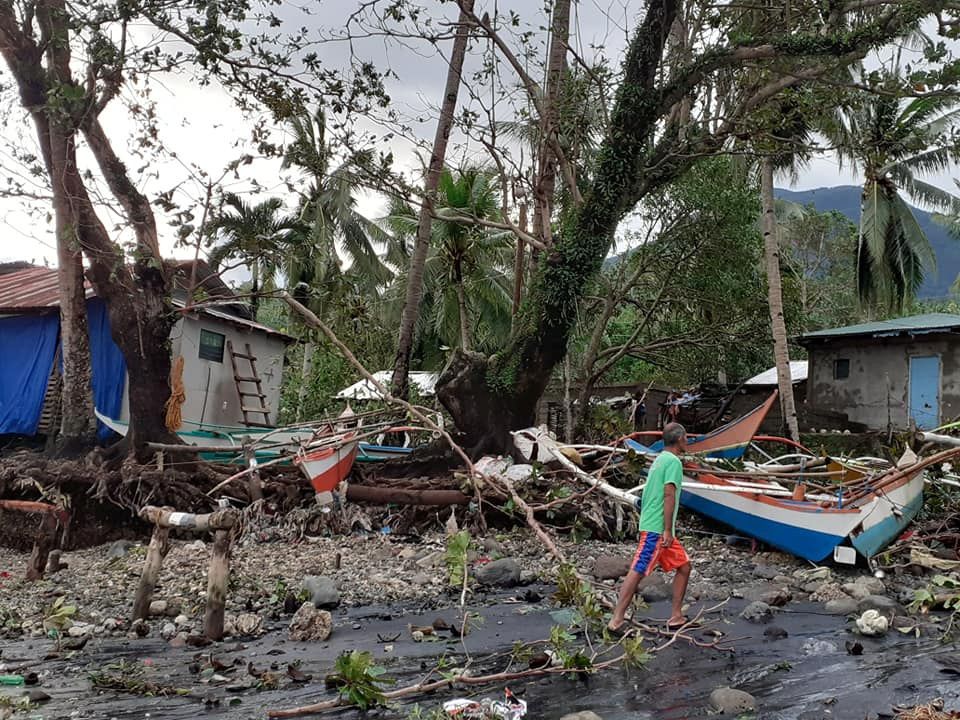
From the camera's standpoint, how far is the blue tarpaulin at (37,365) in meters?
14.9

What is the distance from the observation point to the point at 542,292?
13.0 m

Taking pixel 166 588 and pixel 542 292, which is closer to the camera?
pixel 166 588

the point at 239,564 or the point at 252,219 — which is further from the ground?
the point at 252,219

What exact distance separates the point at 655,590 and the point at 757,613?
1161mm

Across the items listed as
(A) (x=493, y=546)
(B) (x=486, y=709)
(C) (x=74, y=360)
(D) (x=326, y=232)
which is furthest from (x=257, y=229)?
(B) (x=486, y=709)

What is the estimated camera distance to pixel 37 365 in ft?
49.9

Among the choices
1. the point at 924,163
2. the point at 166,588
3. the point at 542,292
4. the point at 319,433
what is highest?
the point at 924,163

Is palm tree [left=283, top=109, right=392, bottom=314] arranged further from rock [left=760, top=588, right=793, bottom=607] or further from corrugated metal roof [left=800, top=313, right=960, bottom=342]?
corrugated metal roof [left=800, top=313, right=960, bottom=342]

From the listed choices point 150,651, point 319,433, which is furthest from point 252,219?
point 150,651

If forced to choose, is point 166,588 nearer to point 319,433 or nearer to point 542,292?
point 319,433

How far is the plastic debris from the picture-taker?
466 centimetres

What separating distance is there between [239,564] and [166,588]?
1014 mm

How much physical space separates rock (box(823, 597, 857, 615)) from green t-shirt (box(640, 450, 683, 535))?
2556mm

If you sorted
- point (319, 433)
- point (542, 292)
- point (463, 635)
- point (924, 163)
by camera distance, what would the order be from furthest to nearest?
point (924, 163) < point (542, 292) < point (319, 433) < point (463, 635)
